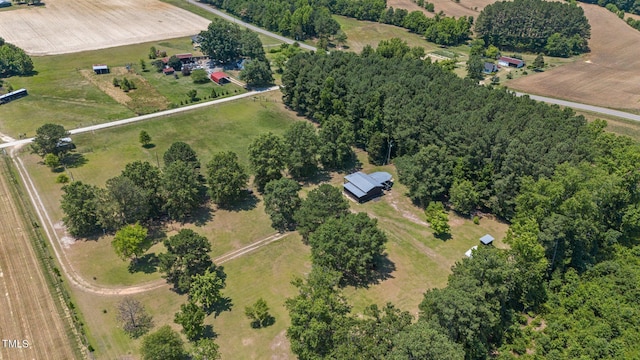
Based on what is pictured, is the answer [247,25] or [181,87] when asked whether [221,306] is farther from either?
[247,25]

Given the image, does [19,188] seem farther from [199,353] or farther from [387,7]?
[387,7]

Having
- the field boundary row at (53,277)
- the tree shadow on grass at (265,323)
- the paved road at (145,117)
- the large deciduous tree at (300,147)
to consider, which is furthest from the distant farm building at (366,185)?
the paved road at (145,117)

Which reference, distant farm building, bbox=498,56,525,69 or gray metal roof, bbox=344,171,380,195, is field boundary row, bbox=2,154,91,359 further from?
distant farm building, bbox=498,56,525,69

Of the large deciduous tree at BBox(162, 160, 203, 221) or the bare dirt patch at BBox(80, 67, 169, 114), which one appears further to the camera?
the bare dirt patch at BBox(80, 67, 169, 114)

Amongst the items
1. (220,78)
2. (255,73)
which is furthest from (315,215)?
(220,78)

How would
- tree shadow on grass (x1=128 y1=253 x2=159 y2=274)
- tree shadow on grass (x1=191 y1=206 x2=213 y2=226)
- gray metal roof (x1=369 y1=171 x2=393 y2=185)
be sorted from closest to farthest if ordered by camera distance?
tree shadow on grass (x1=128 y1=253 x2=159 y2=274) → tree shadow on grass (x1=191 y1=206 x2=213 y2=226) → gray metal roof (x1=369 y1=171 x2=393 y2=185)

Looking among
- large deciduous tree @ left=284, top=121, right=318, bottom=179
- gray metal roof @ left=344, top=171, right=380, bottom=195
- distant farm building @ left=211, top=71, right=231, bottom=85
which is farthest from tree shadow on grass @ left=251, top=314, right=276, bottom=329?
distant farm building @ left=211, top=71, right=231, bottom=85

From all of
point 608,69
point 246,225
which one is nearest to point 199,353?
point 246,225
